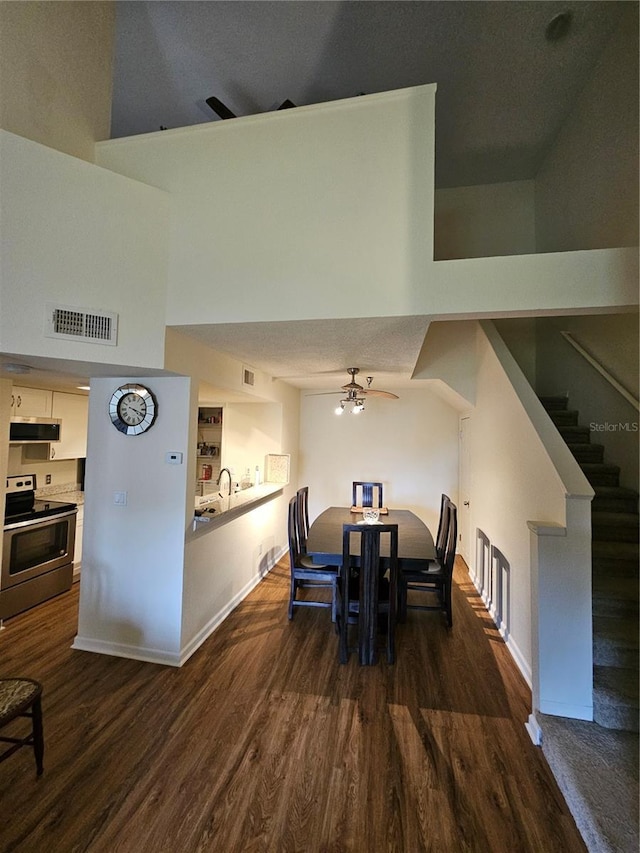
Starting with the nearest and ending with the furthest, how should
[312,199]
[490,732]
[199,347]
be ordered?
[490,732] → [312,199] → [199,347]

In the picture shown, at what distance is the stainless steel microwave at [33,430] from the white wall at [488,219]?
5179 mm

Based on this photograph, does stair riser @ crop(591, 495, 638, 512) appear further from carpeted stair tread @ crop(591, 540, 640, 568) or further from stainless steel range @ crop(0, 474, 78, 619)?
stainless steel range @ crop(0, 474, 78, 619)

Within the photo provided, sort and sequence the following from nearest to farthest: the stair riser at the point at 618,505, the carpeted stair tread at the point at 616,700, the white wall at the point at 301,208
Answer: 1. the carpeted stair tread at the point at 616,700
2. the white wall at the point at 301,208
3. the stair riser at the point at 618,505

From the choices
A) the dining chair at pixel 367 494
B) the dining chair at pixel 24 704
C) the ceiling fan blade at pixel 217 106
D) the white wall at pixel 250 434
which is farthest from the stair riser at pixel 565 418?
the dining chair at pixel 24 704

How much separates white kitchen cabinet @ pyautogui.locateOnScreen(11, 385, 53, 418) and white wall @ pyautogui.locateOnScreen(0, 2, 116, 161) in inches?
84.2

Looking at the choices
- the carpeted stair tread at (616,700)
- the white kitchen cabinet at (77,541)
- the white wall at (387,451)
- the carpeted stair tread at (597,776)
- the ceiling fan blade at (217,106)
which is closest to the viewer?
the carpeted stair tread at (597,776)

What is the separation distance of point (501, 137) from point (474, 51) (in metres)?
1.10

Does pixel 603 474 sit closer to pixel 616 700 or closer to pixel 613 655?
pixel 613 655

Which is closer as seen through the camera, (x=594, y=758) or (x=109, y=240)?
(x=594, y=758)

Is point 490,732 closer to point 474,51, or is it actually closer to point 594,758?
point 594,758

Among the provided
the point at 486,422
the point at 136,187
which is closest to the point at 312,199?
the point at 136,187

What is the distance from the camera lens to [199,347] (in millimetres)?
2658

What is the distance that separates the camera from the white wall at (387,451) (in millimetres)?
5059

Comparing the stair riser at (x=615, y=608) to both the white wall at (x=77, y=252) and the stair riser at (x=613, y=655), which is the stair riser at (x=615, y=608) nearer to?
the stair riser at (x=613, y=655)
